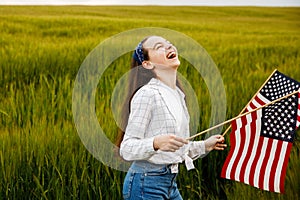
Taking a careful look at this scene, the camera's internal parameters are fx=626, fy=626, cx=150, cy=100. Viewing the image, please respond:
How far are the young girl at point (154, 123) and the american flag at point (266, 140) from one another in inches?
4.3

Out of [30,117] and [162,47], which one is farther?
[30,117]

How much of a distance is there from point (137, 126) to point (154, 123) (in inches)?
1.5

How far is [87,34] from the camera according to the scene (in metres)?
5.63

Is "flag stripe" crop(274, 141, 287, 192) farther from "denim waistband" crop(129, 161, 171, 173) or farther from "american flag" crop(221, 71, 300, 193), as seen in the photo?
"denim waistband" crop(129, 161, 171, 173)

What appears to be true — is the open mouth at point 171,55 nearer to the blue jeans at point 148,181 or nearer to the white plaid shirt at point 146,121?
the white plaid shirt at point 146,121

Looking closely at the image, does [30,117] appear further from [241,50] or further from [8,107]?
[241,50]

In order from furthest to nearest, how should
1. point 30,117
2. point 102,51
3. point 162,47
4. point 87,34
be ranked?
1. point 87,34
2. point 102,51
3. point 30,117
4. point 162,47

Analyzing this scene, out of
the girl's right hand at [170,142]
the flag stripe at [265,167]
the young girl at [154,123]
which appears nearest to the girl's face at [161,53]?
the young girl at [154,123]

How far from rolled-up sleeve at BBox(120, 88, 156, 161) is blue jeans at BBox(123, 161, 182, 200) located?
7cm

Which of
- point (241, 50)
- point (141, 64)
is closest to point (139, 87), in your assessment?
point (141, 64)

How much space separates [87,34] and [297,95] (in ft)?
14.1

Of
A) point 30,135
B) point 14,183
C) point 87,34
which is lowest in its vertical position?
point 14,183

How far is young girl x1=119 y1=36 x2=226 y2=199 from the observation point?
130cm

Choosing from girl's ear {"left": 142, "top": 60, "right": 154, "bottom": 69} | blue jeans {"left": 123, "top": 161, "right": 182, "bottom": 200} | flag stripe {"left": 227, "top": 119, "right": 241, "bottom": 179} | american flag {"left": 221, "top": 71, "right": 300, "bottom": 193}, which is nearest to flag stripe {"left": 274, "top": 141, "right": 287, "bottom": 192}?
american flag {"left": 221, "top": 71, "right": 300, "bottom": 193}
